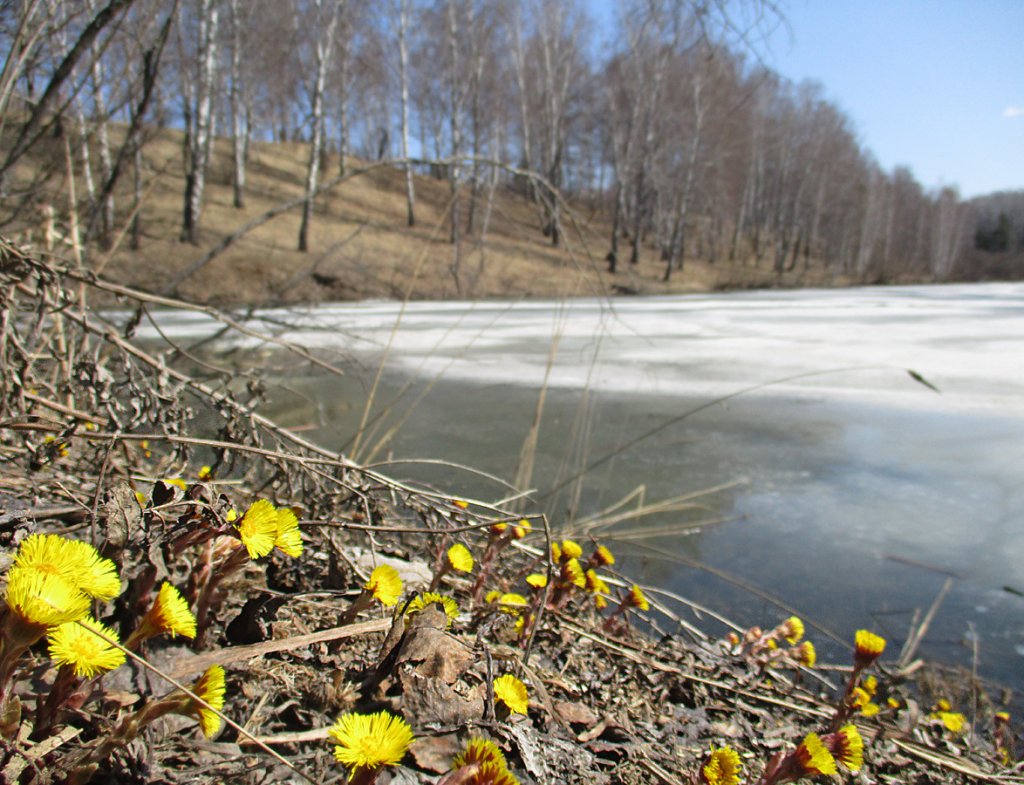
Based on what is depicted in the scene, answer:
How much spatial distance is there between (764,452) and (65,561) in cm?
380

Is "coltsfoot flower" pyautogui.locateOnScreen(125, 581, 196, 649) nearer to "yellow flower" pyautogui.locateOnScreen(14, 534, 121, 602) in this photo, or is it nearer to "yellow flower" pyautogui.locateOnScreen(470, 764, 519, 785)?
"yellow flower" pyautogui.locateOnScreen(14, 534, 121, 602)

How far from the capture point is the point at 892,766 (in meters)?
1.28

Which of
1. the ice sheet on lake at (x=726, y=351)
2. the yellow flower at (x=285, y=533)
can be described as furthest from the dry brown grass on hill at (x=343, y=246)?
the yellow flower at (x=285, y=533)

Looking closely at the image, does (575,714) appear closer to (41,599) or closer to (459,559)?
(459,559)

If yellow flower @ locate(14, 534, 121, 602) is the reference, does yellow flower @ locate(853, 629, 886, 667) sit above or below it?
below

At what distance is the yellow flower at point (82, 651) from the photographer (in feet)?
2.14

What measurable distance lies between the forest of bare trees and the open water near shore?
79cm

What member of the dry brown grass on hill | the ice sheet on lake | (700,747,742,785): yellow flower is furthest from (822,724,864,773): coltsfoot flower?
Answer: the dry brown grass on hill

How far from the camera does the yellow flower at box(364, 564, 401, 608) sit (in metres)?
1.01

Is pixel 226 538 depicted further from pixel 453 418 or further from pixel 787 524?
pixel 453 418

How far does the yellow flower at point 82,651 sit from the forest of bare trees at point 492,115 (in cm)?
115

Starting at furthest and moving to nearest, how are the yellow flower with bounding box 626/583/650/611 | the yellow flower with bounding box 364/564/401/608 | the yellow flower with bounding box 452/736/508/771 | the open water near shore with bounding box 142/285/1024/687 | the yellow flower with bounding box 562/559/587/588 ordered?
the open water near shore with bounding box 142/285/1024/687 < the yellow flower with bounding box 626/583/650/611 < the yellow flower with bounding box 562/559/587/588 < the yellow flower with bounding box 364/564/401/608 < the yellow flower with bounding box 452/736/508/771

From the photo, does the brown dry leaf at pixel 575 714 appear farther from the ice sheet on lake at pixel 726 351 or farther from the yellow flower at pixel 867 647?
the ice sheet on lake at pixel 726 351

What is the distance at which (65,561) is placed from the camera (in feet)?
2.05
